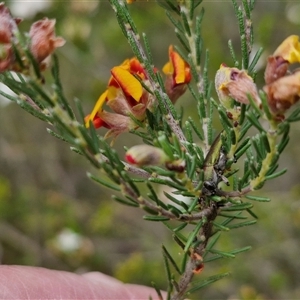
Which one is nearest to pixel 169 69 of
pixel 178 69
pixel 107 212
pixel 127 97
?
pixel 178 69

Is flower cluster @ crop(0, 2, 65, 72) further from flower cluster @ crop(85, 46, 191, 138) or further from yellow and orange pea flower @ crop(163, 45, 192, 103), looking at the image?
yellow and orange pea flower @ crop(163, 45, 192, 103)

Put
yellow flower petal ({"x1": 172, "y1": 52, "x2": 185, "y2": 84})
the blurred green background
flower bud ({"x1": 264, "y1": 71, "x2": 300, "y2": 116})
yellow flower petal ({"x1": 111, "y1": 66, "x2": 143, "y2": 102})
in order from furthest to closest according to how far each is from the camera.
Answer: the blurred green background
yellow flower petal ({"x1": 172, "y1": 52, "x2": 185, "y2": 84})
yellow flower petal ({"x1": 111, "y1": 66, "x2": 143, "y2": 102})
flower bud ({"x1": 264, "y1": 71, "x2": 300, "y2": 116})

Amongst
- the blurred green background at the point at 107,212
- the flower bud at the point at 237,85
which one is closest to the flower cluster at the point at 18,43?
the flower bud at the point at 237,85

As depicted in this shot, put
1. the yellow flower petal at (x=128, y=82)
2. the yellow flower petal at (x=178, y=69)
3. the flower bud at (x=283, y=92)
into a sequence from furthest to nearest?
the yellow flower petal at (x=178, y=69) < the yellow flower petal at (x=128, y=82) < the flower bud at (x=283, y=92)

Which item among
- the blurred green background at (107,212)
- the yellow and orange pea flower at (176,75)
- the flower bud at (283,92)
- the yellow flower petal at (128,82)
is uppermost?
the yellow flower petal at (128,82)

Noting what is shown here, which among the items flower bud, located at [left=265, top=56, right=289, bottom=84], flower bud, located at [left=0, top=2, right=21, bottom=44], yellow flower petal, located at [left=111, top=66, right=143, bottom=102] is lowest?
flower bud, located at [left=265, top=56, right=289, bottom=84]

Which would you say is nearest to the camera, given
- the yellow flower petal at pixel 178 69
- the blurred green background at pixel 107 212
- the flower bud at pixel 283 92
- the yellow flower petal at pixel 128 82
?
the flower bud at pixel 283 92

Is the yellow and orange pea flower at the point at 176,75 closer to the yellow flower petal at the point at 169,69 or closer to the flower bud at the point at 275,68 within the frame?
the yellow flower petal at the point at 169,69

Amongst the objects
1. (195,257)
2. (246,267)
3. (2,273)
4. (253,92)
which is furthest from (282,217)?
(253,92)

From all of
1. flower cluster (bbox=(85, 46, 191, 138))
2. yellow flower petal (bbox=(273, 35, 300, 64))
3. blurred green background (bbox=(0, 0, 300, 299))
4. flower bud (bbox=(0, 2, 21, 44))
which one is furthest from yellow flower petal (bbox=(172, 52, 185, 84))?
blurred green background (bbox=(0, 0, 300, 299))
